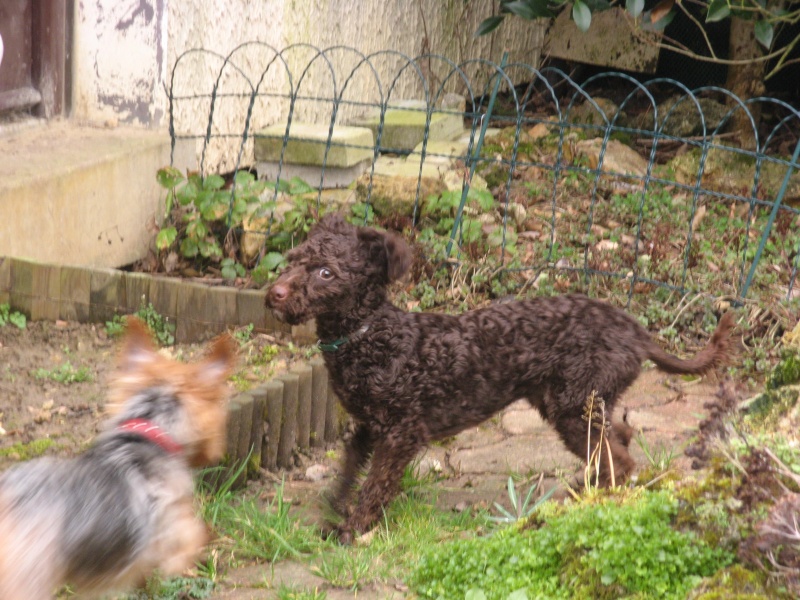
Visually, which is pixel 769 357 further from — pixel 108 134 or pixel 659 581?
pixel 108 134

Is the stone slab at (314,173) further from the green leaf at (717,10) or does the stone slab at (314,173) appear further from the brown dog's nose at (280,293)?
the brown dog's nose at (280,293)

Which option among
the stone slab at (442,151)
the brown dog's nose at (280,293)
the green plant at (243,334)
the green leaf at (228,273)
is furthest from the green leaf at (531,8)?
the brown dog's nose at (280,293)

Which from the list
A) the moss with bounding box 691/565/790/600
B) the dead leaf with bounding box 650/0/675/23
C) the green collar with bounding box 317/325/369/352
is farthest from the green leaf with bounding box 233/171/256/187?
the moss with bounding box 691/565/790/600

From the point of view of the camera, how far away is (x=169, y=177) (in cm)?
670

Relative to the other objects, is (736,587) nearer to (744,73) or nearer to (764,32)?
(764,32)

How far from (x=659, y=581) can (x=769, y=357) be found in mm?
3277

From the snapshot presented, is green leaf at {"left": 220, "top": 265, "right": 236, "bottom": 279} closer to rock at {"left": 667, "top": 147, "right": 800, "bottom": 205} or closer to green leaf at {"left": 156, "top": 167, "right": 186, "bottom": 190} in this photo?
green leaf at {"left": 156, "top": 167, "right": 186, "bottom": 190}

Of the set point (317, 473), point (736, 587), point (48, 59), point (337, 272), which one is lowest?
point (317, 473)

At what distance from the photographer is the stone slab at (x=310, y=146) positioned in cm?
768

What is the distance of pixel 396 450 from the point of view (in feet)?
14.2

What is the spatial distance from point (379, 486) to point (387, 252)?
1055 mm

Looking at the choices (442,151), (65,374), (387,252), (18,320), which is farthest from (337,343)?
(442,151)

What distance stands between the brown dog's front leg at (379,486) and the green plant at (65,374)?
5.89 ft

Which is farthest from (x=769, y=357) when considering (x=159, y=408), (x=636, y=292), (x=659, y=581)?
(x=159, y=408)
